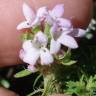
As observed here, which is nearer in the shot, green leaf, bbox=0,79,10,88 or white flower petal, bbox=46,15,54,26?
white flower petal, bbox=46,15,54,26

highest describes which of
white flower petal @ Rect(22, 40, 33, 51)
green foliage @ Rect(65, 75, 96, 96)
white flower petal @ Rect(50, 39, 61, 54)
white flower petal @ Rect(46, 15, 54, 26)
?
white flower petal @ Rect(46, 15, 54, 26)

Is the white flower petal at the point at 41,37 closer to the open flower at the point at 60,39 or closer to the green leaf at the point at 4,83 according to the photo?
the open flower at the point at 60,39

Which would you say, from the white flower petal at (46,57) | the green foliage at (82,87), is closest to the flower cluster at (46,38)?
the white flower petal at (46,57)

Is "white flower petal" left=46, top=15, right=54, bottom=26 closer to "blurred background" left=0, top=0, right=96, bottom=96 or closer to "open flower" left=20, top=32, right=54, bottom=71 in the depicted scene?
"open flower" left=20, top=32, right=54, bottom=71

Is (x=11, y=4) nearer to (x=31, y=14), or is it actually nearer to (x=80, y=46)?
(x=31, y=14)

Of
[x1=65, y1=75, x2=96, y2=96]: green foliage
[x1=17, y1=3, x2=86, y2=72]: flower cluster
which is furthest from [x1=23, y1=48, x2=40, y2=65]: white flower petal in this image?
[x1=65, y1=75, x2=96, y2=96]: green foliage

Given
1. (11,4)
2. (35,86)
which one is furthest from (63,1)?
(35,86)

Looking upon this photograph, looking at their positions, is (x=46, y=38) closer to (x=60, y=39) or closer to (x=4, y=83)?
(x=60, y=39)

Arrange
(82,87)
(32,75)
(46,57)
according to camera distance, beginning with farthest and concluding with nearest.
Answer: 1. (32,75)
2. (82,87)
3. (46,57)

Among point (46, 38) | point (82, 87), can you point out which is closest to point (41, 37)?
point (46, 38)
